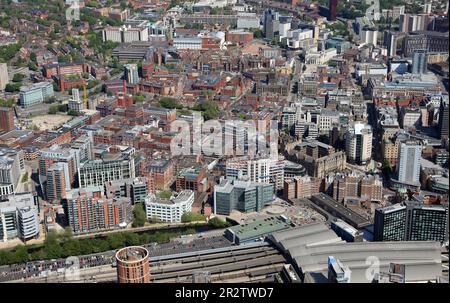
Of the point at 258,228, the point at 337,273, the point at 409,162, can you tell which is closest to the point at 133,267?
the point at 337,273

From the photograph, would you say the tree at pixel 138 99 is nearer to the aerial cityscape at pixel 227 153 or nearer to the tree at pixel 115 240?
the aerial cityscape at pixel 227 153

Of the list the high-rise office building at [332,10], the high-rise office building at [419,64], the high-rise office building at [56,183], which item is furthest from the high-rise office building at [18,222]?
the high-rise office building at [332,10]

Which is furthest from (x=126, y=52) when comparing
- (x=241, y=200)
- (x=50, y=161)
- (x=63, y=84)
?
(x=241, y=200)

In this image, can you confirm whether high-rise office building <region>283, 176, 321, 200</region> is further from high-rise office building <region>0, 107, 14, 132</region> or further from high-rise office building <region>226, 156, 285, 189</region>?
high-rise office building <region>0, 107, 14, 132</region>

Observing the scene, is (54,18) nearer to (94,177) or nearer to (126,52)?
(126,52)

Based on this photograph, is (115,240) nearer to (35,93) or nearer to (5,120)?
(5,120)

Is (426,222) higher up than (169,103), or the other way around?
(169,103)
